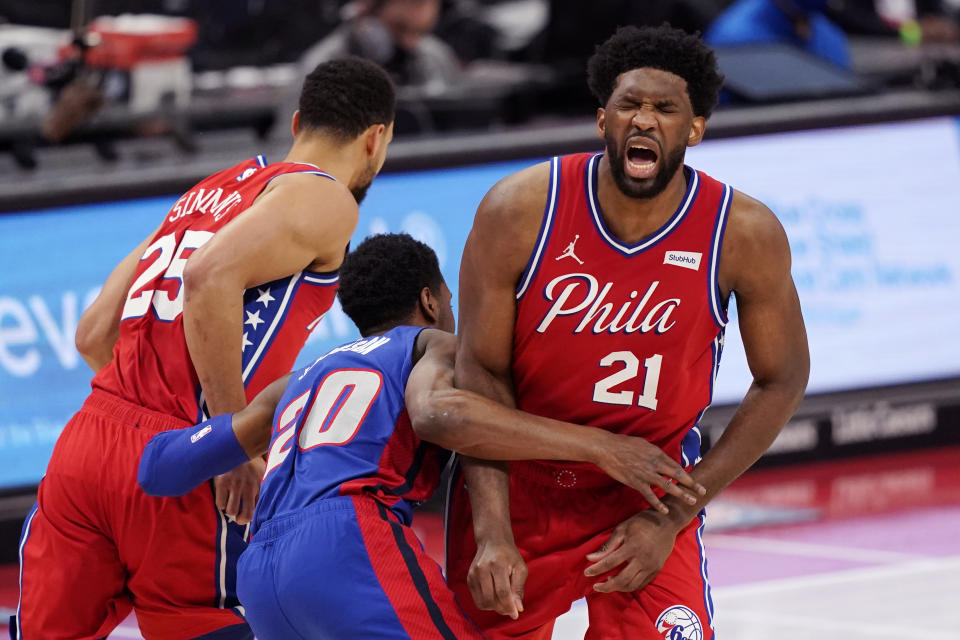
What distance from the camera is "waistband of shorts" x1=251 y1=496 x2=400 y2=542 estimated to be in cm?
319

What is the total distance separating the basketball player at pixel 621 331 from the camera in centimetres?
331

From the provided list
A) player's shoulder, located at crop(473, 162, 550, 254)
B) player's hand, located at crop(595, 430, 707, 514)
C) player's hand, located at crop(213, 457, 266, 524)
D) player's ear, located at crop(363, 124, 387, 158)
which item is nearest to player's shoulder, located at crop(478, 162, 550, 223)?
player's shoulder, located at crop(473, 162, 550, 254)

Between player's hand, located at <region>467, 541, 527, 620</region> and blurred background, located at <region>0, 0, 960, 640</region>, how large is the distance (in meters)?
2.12

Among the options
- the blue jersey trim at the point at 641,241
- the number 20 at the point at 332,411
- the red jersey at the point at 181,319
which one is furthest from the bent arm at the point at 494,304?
the red jersey at the point at 181,319

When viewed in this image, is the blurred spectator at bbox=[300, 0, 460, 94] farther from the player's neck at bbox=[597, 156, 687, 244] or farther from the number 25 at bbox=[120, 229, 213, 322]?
the player's neck at bbox=[597, 156, 687, 244]

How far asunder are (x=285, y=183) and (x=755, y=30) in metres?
5.48

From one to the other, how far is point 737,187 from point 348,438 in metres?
4.31

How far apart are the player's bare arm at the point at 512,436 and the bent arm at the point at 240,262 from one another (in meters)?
0.59

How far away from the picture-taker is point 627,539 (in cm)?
337

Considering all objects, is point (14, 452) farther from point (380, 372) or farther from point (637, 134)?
point (637, 134)

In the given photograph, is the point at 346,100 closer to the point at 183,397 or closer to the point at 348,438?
the point at 183,397

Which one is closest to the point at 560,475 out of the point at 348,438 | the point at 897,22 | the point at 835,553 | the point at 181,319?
the point at 348,438

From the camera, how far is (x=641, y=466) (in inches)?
130

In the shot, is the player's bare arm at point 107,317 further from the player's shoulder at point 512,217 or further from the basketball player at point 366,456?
the player's shoulder at point 512,217
